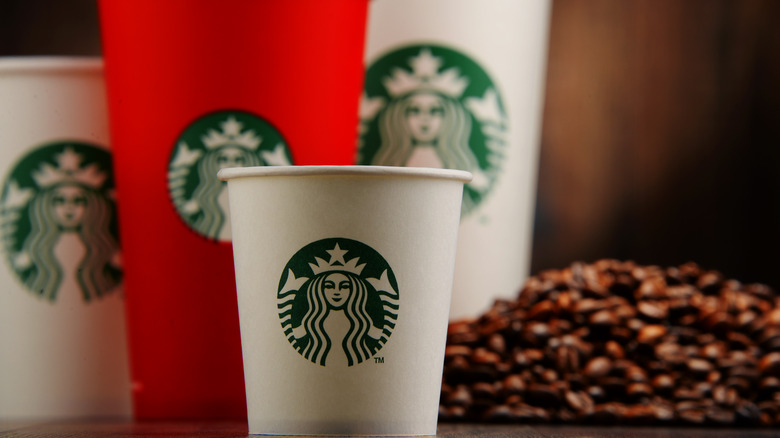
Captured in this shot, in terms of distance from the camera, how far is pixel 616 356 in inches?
37.7

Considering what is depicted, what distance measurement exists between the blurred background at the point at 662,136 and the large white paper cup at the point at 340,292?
0.88 metres

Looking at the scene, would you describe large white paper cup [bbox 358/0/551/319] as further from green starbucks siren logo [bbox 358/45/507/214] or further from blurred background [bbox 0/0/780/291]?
blurred background [bbox 0/0/780/291]

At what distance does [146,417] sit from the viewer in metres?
0.83

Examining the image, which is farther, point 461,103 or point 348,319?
point 461,103

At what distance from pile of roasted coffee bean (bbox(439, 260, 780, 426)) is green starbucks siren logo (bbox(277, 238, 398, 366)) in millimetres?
297

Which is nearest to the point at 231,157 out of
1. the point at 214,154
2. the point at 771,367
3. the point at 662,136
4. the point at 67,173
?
the point at 214,154

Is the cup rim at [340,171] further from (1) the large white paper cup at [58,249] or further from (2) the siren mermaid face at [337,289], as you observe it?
(1) the large white paper cup at [58,249]

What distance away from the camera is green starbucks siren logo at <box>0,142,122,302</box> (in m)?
0.85

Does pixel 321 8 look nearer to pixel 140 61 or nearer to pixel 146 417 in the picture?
pixel 140 61

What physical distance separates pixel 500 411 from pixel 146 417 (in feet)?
1.16

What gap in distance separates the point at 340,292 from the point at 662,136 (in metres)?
1.02

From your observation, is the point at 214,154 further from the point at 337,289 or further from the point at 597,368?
the point at 597,368

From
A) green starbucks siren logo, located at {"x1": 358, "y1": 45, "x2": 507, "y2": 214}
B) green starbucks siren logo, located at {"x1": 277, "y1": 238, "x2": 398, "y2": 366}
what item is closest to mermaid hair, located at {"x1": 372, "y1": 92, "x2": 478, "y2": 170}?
green starbucks siren logo, located at {"x1": 358, "y1": 45, "x2": 507, "y2": 214}

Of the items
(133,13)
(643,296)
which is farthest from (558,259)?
(133,13)
